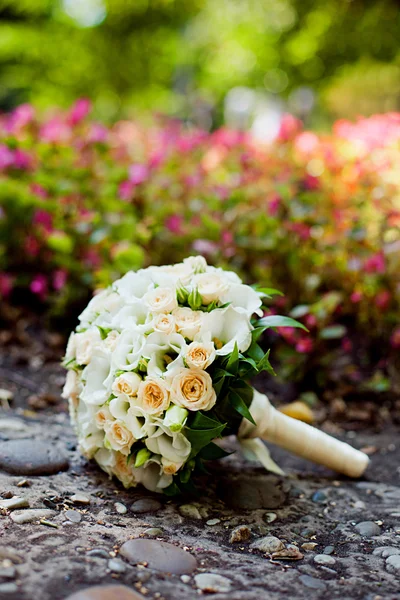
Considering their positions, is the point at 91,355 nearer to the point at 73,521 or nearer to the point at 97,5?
the point at 73,521

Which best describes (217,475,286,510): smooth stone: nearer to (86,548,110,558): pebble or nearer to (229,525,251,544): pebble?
(229,525,251,544): pebble

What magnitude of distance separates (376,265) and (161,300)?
136 cm

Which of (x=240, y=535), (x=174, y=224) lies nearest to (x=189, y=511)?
(x=240, y=535)

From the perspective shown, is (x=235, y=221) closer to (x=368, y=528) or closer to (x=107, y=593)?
(x=368, y=528)

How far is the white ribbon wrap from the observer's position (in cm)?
184

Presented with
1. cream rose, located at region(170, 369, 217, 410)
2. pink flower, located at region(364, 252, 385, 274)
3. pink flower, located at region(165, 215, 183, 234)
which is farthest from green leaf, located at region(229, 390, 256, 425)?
pink flower, located at region(165, 215, 183, 234)

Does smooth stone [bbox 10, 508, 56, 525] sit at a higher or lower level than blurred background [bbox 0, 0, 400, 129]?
lower

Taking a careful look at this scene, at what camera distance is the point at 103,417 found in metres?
1.72

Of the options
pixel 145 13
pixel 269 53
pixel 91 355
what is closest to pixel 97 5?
pixel 145 13

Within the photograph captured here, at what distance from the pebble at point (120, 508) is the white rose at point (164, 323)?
474mm

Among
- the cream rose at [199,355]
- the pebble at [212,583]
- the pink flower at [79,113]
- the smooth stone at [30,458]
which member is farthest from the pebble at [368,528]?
the pink flower at [79,113]

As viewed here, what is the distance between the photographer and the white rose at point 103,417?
1.70 m

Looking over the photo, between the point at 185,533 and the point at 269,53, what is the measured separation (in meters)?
11.5

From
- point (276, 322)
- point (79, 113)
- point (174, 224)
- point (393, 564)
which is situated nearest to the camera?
point (393, 564)
